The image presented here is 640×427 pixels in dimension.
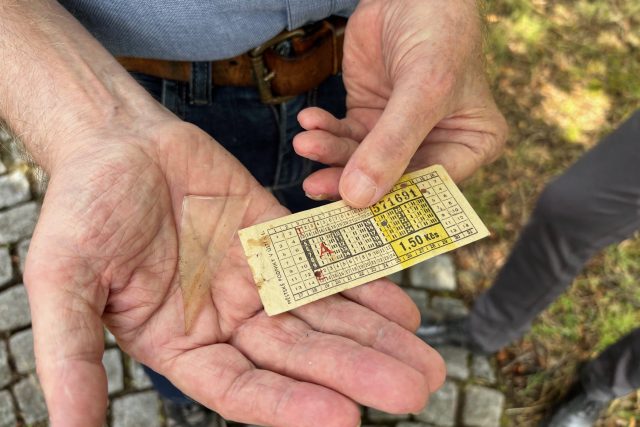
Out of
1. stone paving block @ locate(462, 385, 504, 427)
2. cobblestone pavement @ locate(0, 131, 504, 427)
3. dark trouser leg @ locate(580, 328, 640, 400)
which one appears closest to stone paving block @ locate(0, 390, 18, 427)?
cobblestone pavement @ locate(0, 131, 504, 427)

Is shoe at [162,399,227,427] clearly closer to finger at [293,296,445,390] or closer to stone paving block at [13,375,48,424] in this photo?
stone paving block at [13,375,48,424]

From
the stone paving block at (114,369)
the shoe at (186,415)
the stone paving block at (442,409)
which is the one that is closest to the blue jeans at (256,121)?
the shoe at (186,415)

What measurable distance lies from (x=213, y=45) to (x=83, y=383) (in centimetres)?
111

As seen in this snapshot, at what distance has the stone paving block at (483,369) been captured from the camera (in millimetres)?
2838

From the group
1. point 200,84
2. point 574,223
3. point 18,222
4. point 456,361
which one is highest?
point 200,84

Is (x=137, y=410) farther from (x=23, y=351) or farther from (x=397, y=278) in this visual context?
(x=397, y=278)

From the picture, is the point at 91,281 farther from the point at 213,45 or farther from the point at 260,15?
the point at 260,15

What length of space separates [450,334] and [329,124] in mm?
1607

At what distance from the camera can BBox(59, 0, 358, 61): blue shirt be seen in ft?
5.36

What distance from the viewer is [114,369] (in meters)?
2.81

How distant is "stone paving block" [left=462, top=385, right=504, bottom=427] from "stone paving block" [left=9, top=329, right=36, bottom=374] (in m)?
2.36

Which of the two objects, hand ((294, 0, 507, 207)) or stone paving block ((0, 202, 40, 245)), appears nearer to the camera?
hand ((294, 0, 507, 207))

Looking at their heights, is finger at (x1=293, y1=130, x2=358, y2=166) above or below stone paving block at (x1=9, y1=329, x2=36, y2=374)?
above

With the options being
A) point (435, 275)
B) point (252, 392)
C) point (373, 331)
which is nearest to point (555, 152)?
point (435, 275)
